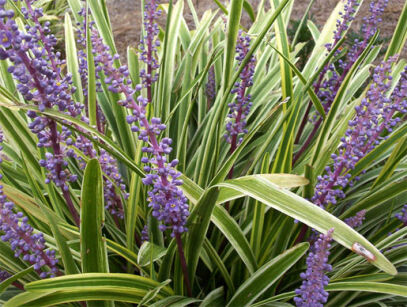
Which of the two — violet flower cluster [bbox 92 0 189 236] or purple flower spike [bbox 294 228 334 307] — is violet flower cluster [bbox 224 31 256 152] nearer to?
violet flower cluster [bbox 92 0 189 236]

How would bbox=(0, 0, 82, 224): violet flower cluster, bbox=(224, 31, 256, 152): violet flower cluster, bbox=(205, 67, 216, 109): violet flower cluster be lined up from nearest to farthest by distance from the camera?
bbox=(0, 0, 82, 224): violet flower cluster < bbox=(224, 31, 256, 152): violet flower cluster < bbox=(205, 67, 216, 109): violet flower cluster

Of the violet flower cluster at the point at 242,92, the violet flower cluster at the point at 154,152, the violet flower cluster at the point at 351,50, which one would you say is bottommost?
the violet flower cluster at the point at 154,152

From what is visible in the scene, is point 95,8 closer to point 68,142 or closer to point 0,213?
point 68,142

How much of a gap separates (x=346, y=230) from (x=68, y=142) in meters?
0.88

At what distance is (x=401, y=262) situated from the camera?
183 cm

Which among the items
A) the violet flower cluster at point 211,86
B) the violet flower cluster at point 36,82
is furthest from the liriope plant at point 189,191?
the violet flower cluster at point 211,86

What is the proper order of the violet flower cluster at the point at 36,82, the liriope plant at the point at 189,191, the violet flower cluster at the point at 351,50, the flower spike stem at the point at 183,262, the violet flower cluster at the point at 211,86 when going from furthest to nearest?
the violet flower cluster at the point at 211,86 → the violet flower cluster at the point at 351,50 → the flower spike stem at the point at 183,262 → the liriope plant at the point at 189,191 → the violet flower cluster at the point at 36,82

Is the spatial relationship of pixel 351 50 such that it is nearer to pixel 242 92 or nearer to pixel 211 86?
pixel 242 92

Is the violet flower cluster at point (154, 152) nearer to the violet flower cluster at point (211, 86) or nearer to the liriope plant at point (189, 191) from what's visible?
the liriope plant at point (189, 191)

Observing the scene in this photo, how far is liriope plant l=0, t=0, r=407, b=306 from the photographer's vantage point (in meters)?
1.21

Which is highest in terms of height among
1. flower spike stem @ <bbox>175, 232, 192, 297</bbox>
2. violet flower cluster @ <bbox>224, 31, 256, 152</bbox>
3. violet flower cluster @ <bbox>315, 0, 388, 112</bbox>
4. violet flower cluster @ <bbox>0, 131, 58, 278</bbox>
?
violet flower cluster @ <bbox>315, 0, 388, 112</bbox>

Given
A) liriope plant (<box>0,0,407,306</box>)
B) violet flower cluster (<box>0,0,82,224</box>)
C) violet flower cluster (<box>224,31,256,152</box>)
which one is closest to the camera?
violet flower cluster (<box>0,0,82,224</box>)

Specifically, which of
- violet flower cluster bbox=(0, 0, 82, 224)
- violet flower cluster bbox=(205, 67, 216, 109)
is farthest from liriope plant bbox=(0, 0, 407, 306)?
violet flower cluster bbox=(205, 67, 216, 109)

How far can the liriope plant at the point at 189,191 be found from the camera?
1205 millimetres
